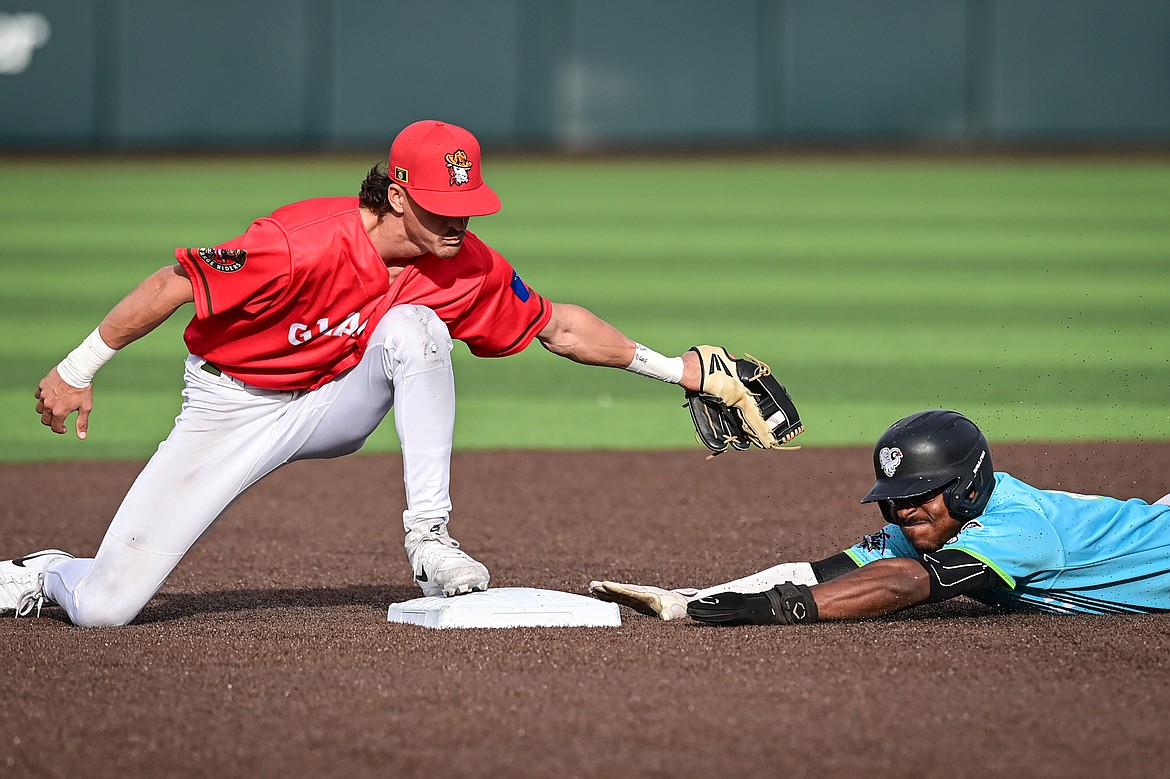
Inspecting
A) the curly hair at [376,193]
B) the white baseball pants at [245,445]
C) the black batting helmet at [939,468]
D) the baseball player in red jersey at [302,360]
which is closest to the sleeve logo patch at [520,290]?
the baseball player in red jersey at [302,360]

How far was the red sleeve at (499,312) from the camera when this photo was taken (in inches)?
180

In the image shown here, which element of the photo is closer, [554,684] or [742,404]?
[554,684]

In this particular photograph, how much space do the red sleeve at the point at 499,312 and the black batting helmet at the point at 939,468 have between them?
1.14 metres

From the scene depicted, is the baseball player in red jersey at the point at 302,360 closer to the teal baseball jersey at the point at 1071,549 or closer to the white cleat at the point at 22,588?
the white cleat at the point at 22,588

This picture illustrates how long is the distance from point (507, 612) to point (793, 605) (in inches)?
31.2

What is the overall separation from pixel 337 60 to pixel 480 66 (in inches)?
85.8

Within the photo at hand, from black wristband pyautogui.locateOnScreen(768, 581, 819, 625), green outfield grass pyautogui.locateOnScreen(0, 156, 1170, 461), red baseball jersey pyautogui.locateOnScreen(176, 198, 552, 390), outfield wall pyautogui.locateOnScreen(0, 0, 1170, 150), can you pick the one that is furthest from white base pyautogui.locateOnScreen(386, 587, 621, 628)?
outfield wall pyautogui.locateOnScreen(0, 0, 1170, 150)

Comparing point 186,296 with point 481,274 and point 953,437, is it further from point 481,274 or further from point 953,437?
point 953,437

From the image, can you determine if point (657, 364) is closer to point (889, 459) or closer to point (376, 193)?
point (889, 459)

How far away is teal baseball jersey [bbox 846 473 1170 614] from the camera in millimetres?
4082

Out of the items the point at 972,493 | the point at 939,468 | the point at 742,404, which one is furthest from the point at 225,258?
the point at 972,493

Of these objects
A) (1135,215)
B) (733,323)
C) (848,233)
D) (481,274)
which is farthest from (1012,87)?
(481,274)

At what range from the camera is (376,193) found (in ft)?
14.3

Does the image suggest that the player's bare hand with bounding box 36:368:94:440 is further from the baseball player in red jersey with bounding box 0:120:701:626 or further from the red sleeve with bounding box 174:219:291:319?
the red sleeve with bounding box 174:219:291:319
